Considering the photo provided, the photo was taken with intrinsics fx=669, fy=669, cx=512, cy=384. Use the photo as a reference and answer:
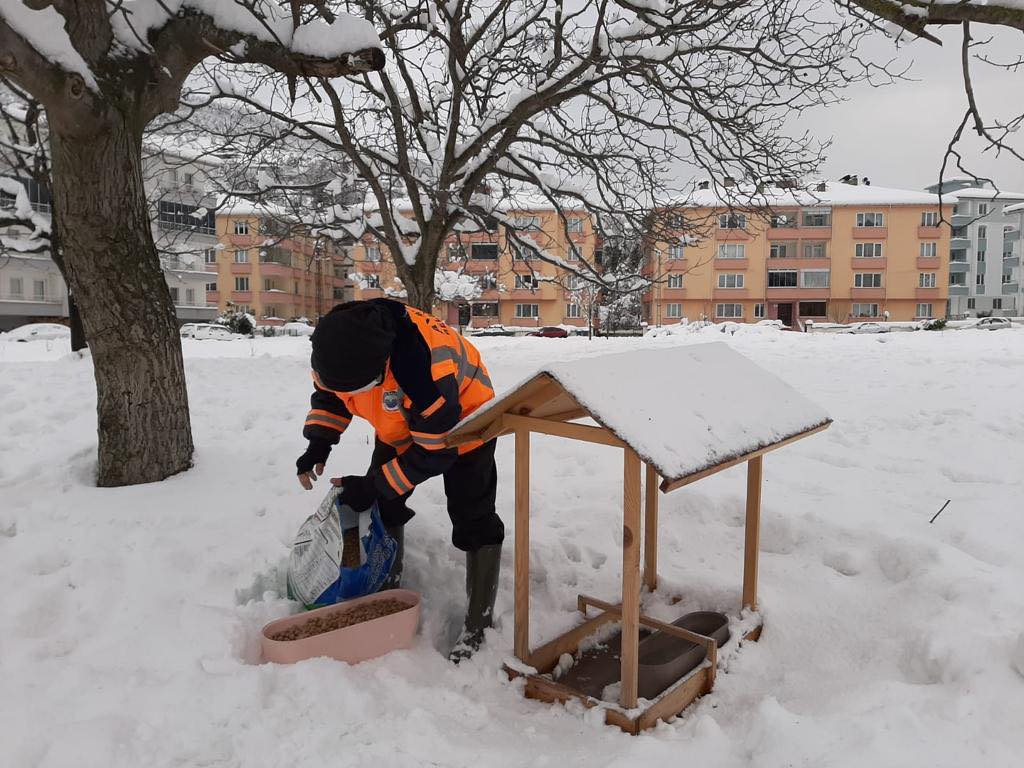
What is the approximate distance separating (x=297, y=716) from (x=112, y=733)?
588mm

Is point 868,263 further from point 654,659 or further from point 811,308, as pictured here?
point 654,659

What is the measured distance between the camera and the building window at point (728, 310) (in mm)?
51188

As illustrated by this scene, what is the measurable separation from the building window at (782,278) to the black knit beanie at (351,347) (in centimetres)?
5240

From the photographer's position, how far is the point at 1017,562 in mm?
3502

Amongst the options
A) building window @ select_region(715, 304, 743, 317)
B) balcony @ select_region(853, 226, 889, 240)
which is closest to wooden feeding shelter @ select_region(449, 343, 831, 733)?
building window @ select_region(715, 304, 743, 317)

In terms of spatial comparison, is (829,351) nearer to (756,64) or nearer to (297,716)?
(756,64)

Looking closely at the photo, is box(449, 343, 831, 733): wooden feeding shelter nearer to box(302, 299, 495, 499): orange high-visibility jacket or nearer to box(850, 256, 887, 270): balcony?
box(302, 299, 495, 499): orange high-visibility jacket

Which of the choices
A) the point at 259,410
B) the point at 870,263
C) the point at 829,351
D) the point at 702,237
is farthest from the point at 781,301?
Result: the point at 259,410

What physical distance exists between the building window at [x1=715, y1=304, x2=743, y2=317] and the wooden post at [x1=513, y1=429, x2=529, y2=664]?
51006mm

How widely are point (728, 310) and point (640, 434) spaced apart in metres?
52.0

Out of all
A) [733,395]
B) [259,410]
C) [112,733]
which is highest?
[733,395]

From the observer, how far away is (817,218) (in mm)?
50125

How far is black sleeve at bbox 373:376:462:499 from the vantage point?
109 inches

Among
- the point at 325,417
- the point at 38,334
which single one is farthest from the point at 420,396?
the point at 38,334
